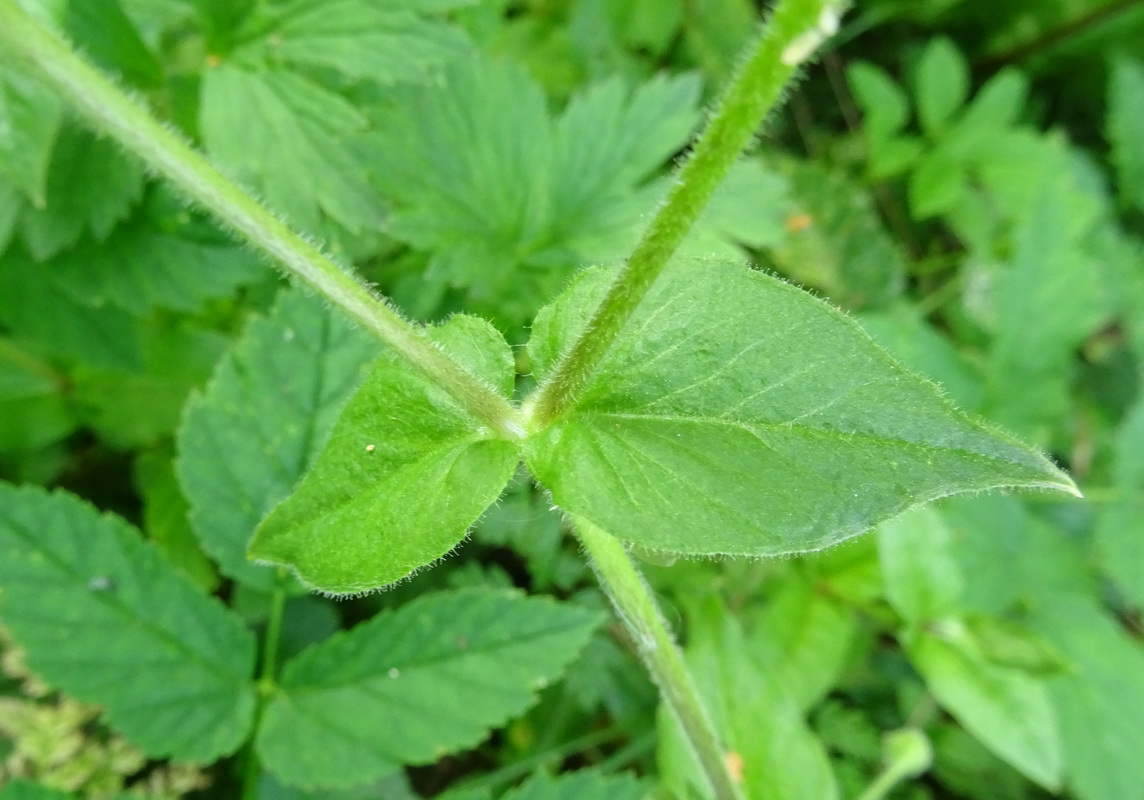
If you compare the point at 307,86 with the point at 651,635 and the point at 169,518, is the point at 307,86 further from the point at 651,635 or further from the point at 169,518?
the point at 651,635

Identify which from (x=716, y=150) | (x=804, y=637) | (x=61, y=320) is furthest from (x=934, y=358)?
(x=61, y=320)

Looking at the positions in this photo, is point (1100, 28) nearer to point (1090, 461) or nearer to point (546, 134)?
point (1090, 461)

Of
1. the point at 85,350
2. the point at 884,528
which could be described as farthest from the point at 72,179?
the point at 884,528

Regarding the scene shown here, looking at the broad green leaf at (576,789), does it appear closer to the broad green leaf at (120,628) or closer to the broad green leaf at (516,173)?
the broad green leaf at (120,628)

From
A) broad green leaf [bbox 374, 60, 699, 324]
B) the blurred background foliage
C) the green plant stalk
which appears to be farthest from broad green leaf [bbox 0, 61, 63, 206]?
broad green leaf [bbox 374, 60, 699, 324]

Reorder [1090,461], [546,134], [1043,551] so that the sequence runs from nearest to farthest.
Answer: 1. [546,134]
2. [1043,551]
3. [1090,461]

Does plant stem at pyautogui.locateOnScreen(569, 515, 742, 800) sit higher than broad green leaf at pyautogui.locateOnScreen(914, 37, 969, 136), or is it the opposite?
broad green leaf at pyautogui.locateOnScreen(914, 37, 969, 136)

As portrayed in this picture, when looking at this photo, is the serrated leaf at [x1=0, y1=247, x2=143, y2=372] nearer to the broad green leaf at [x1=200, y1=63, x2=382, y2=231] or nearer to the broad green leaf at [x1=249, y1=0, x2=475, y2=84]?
the broad green leaf at [x1=200, y1=63, x2=382, y2=231]
